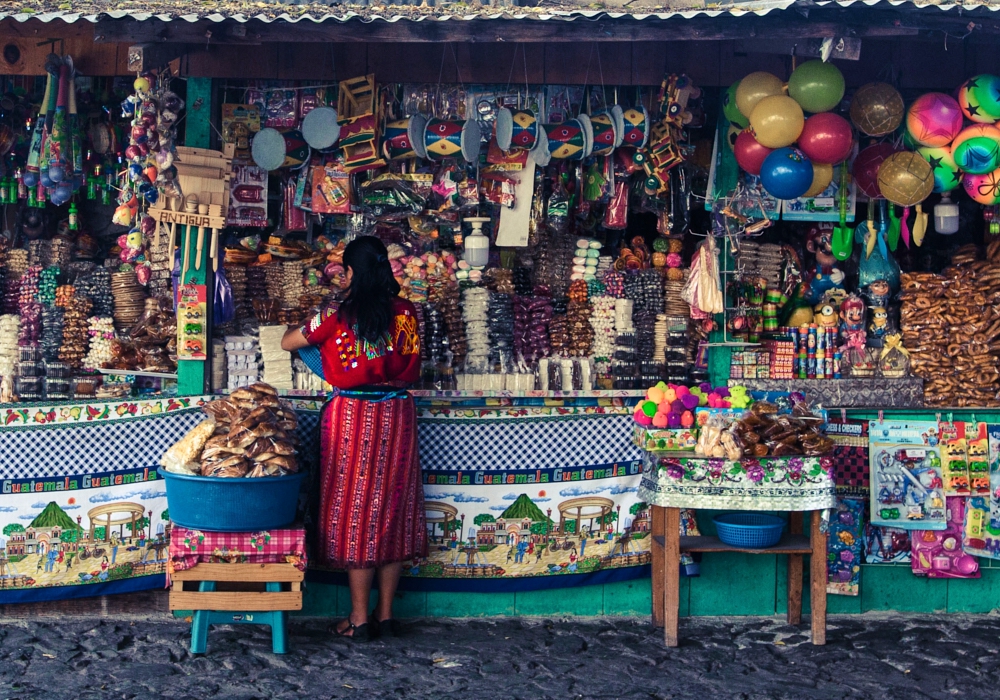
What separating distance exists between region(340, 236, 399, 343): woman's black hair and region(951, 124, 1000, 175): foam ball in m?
3.01

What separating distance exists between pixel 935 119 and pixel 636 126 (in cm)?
154

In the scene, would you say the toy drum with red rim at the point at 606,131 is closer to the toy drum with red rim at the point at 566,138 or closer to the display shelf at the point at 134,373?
the toy drum with red rim at the point at 566,138

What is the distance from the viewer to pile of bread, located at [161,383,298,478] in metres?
4.98

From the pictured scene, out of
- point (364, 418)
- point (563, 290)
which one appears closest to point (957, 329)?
point (563, 290)

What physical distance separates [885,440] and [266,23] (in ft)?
12.5

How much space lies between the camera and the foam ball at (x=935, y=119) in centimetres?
569

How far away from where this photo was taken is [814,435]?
5.31 meters

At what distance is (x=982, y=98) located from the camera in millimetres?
5609

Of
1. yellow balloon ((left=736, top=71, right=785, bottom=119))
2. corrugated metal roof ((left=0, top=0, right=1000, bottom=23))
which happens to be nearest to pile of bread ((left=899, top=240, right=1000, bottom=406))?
yellow balloon ((left=736, top=71, right=785, bottom=119))

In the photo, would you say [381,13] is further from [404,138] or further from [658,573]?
[658,573]

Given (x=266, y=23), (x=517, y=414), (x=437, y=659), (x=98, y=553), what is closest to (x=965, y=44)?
(x=517, y=414)

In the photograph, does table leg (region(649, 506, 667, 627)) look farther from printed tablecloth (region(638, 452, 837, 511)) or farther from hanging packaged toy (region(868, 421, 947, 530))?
hanging packaged toy (region(868, 421, 947, 530))

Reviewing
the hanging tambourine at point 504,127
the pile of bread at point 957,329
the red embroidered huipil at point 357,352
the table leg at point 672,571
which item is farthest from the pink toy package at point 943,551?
the hanging tambourine at point 504,127

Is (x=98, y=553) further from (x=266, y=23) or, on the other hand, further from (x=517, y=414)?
(x=266, y=23)
